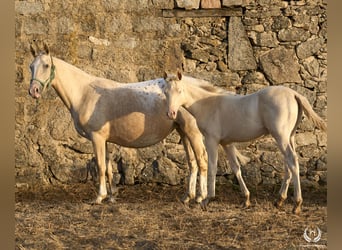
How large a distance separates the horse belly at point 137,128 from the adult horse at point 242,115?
46cm

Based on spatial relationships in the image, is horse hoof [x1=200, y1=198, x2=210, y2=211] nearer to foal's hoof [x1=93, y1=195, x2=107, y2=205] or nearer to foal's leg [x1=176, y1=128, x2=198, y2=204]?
foal's leg [x1=176, y1=128, x2=198, y2=204]

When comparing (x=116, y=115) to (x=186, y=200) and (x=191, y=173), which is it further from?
(x=186, y=200)

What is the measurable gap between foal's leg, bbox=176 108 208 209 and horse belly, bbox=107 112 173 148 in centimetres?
15

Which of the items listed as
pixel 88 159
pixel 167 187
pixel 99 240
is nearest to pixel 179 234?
pixel 99 240

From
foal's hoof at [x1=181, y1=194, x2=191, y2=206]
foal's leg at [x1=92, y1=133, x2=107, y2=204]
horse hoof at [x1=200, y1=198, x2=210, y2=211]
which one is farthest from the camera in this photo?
foal's hoof at [x1=181, y1=194, x2=191, y2=206]

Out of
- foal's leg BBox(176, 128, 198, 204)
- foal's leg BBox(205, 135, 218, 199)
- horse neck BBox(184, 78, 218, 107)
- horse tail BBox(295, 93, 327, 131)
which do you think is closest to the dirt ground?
foal's leg BBox(176, 128, 198, 204)

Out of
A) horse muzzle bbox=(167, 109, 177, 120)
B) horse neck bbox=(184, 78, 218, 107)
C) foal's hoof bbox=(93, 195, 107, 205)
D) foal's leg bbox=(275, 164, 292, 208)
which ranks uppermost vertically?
horse neck bbox=(184, 78, 218, 107)

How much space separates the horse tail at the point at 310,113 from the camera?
14.6 feet

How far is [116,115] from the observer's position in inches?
208

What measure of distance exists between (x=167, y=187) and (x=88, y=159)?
1.15 meters

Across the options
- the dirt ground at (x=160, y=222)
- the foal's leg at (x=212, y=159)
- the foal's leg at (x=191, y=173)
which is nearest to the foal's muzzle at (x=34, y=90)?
the dirt ground at (x=160, y=222)

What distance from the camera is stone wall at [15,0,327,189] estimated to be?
6523mm

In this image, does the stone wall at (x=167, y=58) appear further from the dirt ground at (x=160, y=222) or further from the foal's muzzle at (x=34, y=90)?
the foal's muzzle at (x=34, y=90)

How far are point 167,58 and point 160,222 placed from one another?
271cm
